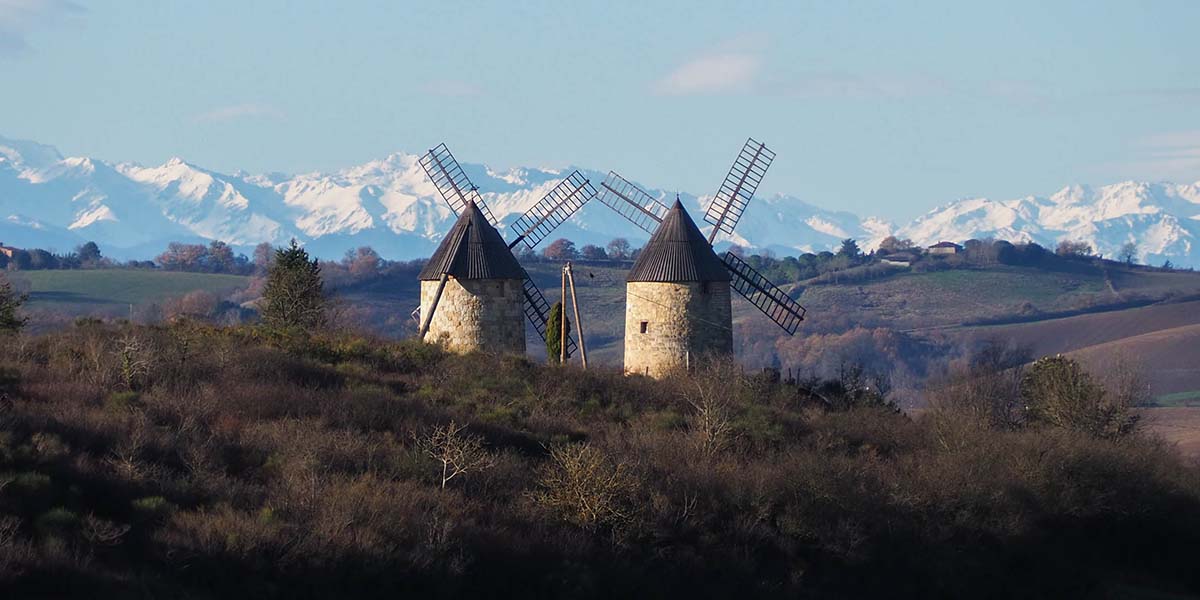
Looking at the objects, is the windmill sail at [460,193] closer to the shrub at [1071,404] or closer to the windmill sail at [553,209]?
the windmill sail at [553,209]

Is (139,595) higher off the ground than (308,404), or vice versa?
(308,404)

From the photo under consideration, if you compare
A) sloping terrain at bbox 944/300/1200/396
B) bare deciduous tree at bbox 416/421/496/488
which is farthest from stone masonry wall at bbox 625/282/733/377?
sloping terrain at bbox 944/300/1200/396

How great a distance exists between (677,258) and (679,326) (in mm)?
1664

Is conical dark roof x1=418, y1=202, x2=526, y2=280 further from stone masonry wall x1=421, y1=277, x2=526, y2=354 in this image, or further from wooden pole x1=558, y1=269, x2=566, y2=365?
wooden pole x1=558, y1=269, x2=566, y2=365

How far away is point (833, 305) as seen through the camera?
13525cm

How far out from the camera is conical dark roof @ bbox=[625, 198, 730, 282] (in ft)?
121

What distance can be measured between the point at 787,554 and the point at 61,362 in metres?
13.3

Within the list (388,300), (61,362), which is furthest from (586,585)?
(388,300)

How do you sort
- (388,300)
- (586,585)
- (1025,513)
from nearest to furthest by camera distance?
(586,585), (1025,513), (388,300)

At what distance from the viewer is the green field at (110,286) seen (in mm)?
99125

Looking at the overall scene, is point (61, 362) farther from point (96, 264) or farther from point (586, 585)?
point (96, 264)

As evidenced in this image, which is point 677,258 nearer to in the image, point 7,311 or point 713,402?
point 713,402

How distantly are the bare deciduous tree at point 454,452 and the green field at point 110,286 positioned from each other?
2833 inches

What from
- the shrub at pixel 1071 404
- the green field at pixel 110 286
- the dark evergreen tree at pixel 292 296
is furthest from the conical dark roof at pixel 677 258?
the green field at pixel 110 286
